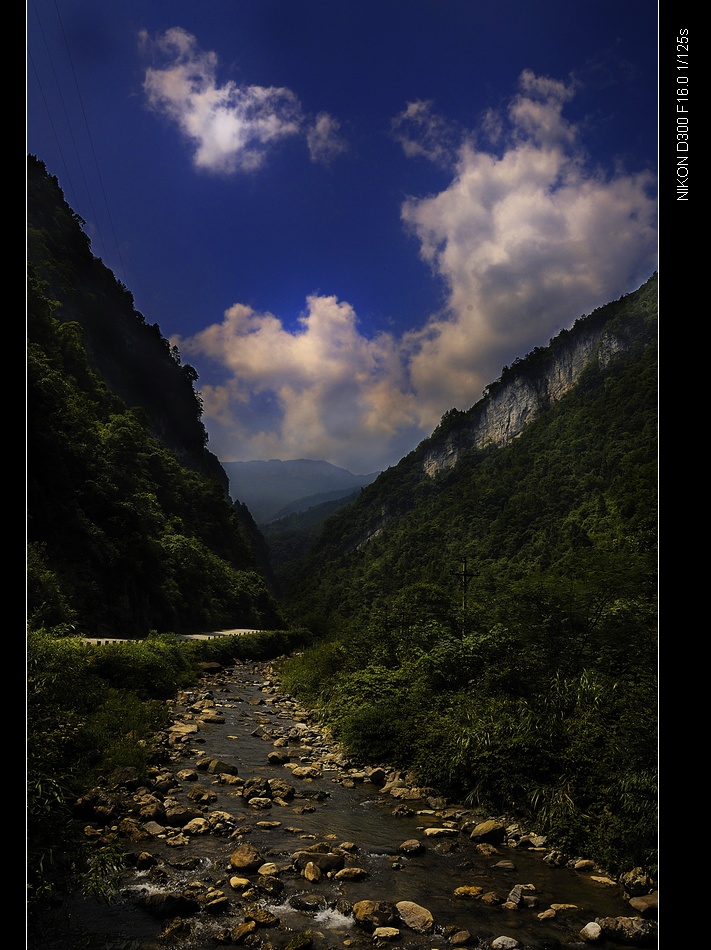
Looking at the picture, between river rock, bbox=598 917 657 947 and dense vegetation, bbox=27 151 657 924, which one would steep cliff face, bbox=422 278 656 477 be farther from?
river rock, bbox=598 917 657 947

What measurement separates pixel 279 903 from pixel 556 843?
3.85 meters

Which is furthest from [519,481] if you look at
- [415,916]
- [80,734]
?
[415,916]

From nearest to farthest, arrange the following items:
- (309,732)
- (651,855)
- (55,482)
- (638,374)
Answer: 1. (651,855)
2. (309,732)
3. (55,482)
4. (638,374)

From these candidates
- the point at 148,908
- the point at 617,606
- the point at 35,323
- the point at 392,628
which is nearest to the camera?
the point at 148,908

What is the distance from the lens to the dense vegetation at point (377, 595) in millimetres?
8188

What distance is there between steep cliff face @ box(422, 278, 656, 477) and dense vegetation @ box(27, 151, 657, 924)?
116 centimetres

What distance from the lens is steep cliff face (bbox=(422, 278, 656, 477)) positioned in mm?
82500

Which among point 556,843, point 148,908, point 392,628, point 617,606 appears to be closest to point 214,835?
point 148,908

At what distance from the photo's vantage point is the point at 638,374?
220 feet

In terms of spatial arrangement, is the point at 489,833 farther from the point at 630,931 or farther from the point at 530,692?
the point at 530,692

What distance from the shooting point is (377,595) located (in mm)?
63156

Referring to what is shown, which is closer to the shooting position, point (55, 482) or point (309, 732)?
point (309, 732)
